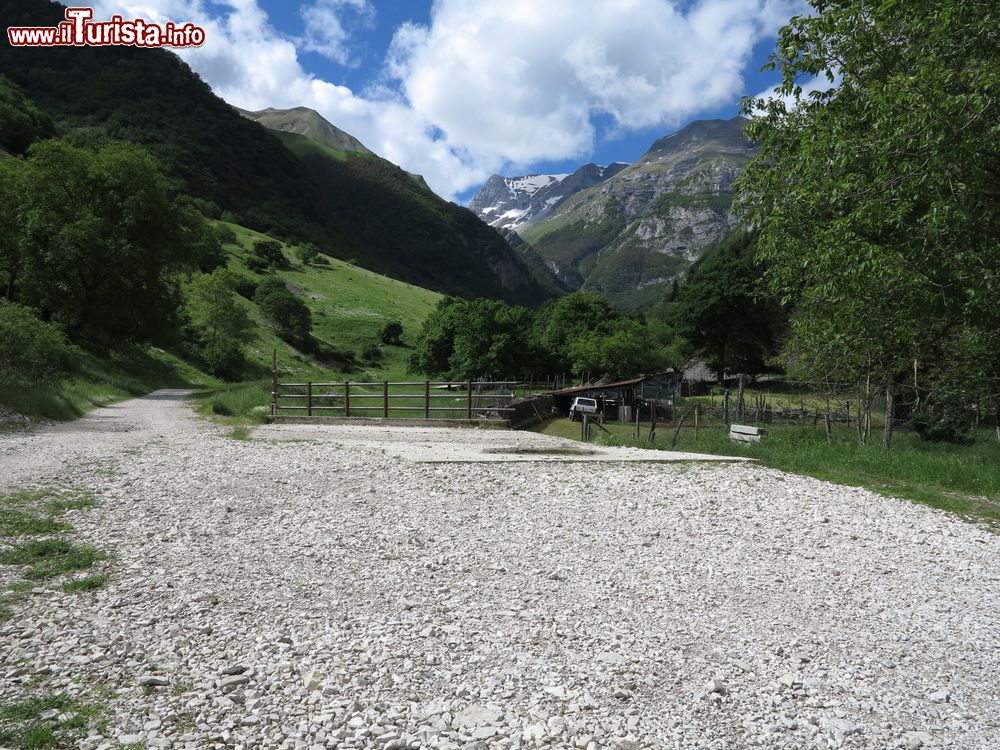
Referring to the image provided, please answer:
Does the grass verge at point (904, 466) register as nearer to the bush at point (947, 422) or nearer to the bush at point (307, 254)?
the bush at point (947, 422)

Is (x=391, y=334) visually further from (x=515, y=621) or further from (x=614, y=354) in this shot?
(x=515, y=621)

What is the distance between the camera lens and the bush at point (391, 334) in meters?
75.6

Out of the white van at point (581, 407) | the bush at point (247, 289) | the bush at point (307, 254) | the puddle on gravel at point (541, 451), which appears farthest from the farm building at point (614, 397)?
the bush at point (307, 254)

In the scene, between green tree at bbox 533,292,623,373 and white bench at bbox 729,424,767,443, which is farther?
green tree at bbox 533,292,623,373

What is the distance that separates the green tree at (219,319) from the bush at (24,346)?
2385 cm

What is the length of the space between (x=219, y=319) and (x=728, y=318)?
51188 mm

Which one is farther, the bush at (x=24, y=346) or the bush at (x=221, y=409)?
the bush at (x=221, y=409)

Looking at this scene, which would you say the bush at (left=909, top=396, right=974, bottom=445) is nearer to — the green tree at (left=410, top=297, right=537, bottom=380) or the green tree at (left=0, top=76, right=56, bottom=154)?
the green tree at (left=410, top=297, right=537, bottom=380)

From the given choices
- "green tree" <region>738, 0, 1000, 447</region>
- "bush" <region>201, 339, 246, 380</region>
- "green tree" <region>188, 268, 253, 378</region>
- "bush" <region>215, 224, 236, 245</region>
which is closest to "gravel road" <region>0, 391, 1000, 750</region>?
"green tree" <region>738, 0, 1000, 447</region>

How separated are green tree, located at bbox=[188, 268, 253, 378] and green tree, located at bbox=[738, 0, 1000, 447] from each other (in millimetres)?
41675

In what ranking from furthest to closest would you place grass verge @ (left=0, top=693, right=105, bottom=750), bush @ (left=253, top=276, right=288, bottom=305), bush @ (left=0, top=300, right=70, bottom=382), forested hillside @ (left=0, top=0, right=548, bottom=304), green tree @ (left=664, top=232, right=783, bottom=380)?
forested hillside @ (left=0, top=0, right=548, bottom=304), bush @ (left=253, top=276, right=288, bottom=305), green tree @ (left=664, top=232, right=783, bottom=380), bush @ (left=0, top=300, right=70, bottom=382), grass verge @ (left=0, top=693, right=105, bottom=750)

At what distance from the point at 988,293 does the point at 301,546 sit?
40.1 ft

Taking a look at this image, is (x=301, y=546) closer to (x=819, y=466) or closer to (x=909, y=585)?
(x=909, y=585)

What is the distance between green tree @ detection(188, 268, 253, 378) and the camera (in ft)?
149
